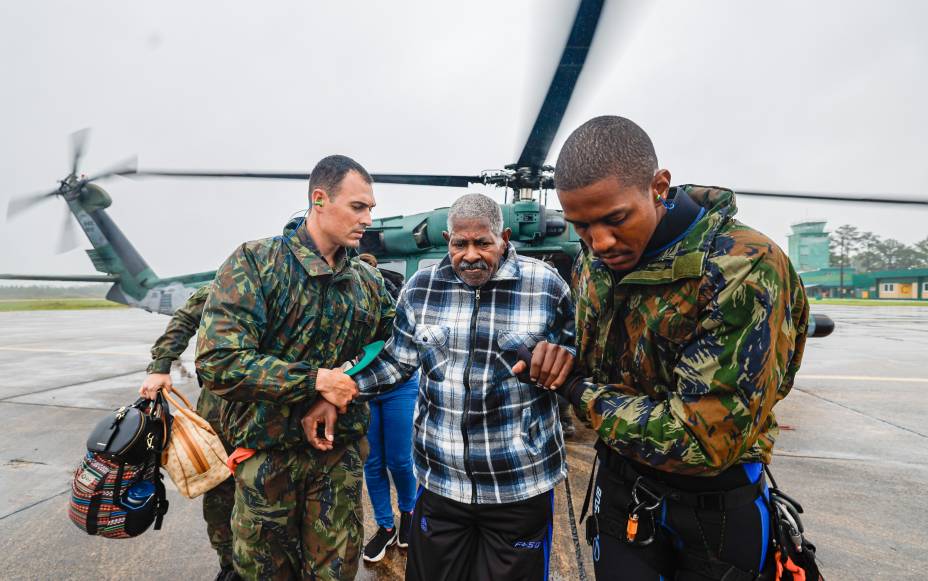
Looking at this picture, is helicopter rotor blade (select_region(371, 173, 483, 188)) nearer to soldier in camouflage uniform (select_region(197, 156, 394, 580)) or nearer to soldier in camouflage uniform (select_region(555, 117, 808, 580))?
soldier in camouflage uniform (select_region(197, 156, 394, 580))

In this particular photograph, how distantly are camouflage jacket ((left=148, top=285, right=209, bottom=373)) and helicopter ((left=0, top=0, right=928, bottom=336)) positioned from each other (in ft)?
8.57

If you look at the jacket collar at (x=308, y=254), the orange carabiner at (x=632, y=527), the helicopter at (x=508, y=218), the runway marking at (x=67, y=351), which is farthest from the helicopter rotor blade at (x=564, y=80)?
the runway marking at (x=67, y=351)

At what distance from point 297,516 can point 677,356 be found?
63.5 inches

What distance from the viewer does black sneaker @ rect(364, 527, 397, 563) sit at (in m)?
2.67

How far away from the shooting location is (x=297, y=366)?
1.64 meters

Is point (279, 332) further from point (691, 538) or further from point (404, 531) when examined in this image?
point (404, 531)

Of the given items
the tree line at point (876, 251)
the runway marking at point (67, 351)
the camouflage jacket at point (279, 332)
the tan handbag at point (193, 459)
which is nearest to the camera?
the camouflage jacket at point (279, 332)

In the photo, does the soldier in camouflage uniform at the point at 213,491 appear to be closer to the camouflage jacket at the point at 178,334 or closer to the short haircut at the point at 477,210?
the camouflage jacket at the point at 178,334

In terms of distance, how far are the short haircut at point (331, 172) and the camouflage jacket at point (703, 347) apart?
3.93 feet

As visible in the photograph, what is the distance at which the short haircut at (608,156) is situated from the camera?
1.17 m

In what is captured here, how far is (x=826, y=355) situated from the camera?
11094 mm

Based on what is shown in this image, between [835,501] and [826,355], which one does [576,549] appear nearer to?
[835,501]

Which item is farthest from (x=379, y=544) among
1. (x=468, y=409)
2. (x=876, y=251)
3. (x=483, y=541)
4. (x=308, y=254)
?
(x=876, y=251)

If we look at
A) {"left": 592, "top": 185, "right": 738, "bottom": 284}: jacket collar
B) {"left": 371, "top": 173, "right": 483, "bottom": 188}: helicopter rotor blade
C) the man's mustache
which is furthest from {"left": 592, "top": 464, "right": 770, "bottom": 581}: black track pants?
{"left": 371, "top": 173, "right": 483, "bottom": 188}: helicopter rotor blade
